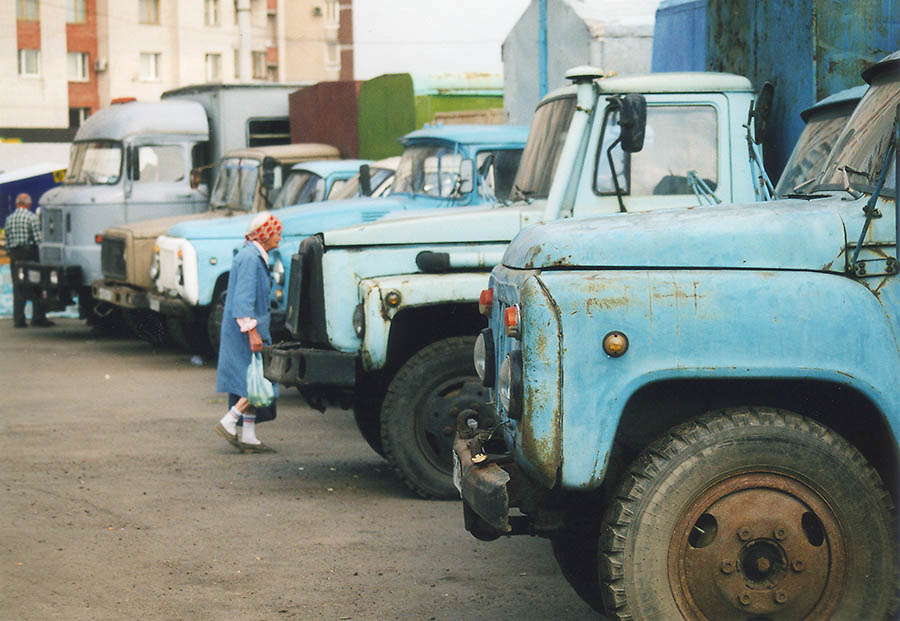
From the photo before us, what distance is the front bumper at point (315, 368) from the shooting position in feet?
27.6

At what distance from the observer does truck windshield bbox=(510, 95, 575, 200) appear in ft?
27.5

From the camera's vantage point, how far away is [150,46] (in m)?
62.0

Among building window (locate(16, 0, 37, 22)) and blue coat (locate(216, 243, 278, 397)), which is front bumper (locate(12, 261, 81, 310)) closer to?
blue coat (locate(216, 243, 278, 397))

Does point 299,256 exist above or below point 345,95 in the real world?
below

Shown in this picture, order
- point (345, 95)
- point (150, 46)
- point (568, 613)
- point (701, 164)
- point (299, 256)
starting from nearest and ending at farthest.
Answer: point (568, 613), point (701, 164), point (299, 256), point (345, 95), point (150, 46)

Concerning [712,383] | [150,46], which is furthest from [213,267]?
[150,46]

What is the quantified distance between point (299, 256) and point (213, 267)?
5.97 meters

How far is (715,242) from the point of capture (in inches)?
180

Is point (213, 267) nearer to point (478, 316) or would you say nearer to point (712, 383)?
point (478, 316)

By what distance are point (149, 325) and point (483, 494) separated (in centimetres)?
1358

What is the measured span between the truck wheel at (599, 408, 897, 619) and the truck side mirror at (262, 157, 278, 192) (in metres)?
12.1

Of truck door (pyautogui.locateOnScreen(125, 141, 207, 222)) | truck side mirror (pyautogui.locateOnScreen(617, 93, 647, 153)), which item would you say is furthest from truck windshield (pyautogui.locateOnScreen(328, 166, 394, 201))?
truck side mirror (pyautogui.locateOnScreen(617, 93, 647, 153))

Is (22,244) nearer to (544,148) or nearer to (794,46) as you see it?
(544,148)

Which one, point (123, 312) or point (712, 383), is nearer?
point (712, 383)
